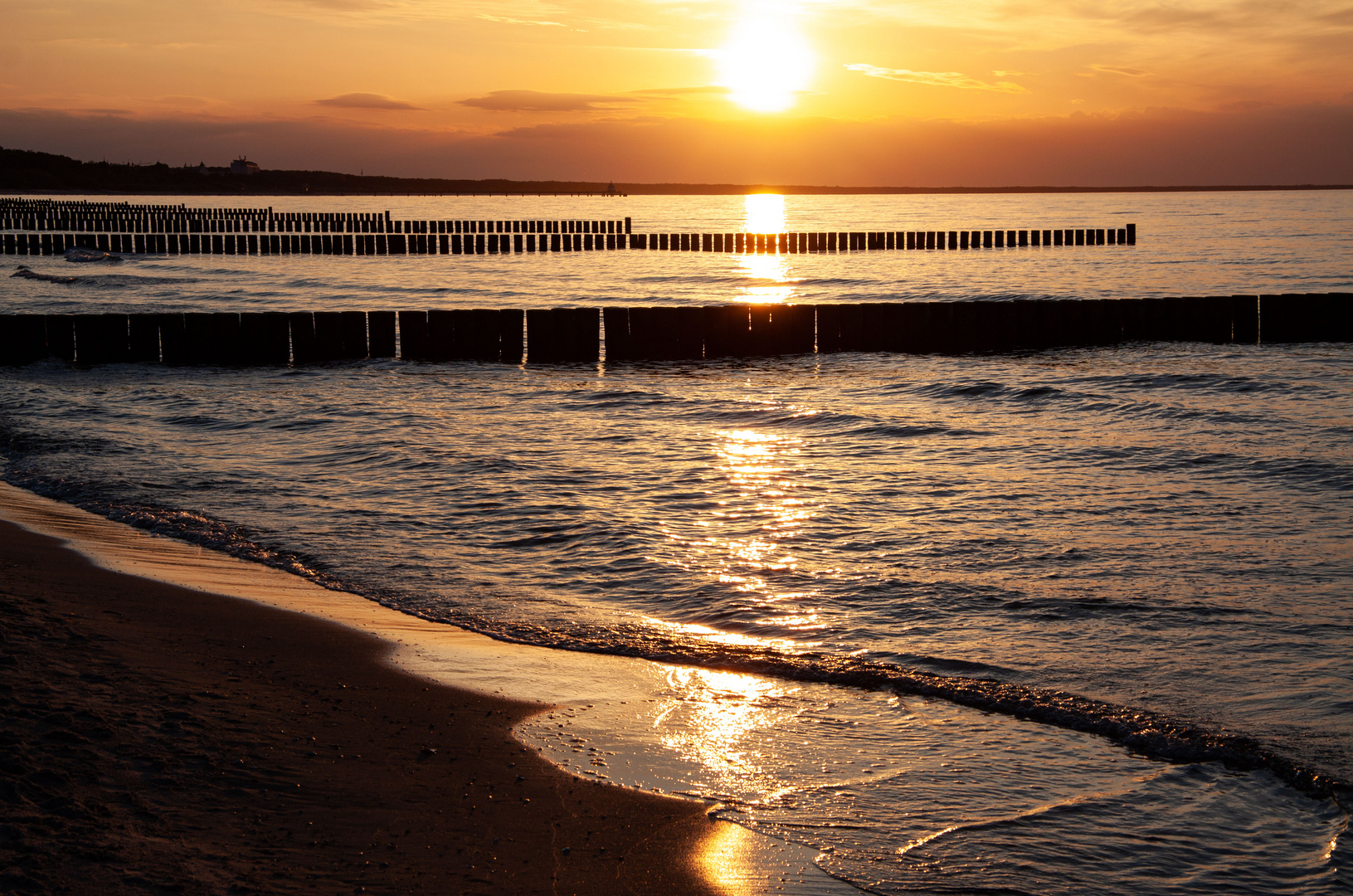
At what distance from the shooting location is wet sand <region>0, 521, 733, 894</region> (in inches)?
129

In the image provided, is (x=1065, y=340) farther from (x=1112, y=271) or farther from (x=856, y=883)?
(x=1112, y=271)

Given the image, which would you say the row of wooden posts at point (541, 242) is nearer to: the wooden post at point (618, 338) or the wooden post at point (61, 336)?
the wooden post at point (61, 336)

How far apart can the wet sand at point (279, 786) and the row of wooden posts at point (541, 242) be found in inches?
2001

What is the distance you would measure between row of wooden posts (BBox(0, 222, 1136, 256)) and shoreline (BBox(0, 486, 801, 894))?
50.7m

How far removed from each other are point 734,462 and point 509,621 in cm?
464

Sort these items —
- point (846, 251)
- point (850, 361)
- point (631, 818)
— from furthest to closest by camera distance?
point (846, 251) < point (850, 361) < point (631, 818)

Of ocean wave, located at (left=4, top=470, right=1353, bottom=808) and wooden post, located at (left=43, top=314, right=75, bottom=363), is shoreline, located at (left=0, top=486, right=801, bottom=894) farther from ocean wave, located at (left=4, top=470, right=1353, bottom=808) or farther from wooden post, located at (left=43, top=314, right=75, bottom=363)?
wooden post, located at (left=43, top=314, right=75, bottom=363)

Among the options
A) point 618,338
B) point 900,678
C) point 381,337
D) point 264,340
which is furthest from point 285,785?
point 264,340

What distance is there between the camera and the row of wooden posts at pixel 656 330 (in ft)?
57.5

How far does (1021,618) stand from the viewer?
6047 mm

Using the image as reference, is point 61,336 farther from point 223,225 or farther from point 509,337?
point 223,225

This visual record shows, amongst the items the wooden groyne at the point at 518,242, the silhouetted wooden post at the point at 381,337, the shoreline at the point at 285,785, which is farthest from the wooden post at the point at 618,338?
the wooden groyne at the point at 518,242

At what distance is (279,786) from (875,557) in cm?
431

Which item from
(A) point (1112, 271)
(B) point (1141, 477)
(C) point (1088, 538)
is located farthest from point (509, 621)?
(A) point (1112, 271)
